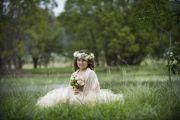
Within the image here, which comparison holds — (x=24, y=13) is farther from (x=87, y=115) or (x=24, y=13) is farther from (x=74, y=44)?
(x=87, y=115)

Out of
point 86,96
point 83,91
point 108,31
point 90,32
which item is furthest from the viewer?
point 90,32

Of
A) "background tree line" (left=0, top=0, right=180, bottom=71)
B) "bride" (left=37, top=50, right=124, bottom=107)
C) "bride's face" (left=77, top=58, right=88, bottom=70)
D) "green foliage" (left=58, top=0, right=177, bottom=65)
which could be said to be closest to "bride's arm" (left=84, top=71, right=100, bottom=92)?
"bride" (left=37, top=50, right=124, bottom=107)

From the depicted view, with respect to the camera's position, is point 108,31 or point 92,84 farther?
point 108,31

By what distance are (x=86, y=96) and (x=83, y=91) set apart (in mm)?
136

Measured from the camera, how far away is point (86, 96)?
21.8ft

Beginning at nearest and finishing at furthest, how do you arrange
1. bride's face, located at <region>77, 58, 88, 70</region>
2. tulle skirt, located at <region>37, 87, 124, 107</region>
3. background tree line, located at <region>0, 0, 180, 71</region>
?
tulle skirt, located at <region>37, 87, 124, 107</region> → bride's face, located at <region>77, 58, 88, 70</region> → background tree line, located at <region>0, 0, 180, 71</region>

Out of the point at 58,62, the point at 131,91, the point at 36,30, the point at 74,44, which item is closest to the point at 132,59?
the point at 74,44

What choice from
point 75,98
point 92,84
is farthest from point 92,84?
point 75,98

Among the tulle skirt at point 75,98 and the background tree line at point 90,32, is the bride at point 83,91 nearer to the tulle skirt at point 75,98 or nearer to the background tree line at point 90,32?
the tulle skirt at point 75,98

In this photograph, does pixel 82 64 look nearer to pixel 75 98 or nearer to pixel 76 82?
pixel 76 82

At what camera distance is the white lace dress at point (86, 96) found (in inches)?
259

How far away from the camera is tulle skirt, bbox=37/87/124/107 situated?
6.56 m

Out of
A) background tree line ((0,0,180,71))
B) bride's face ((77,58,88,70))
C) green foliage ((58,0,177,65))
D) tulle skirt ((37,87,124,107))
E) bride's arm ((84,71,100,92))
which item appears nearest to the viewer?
tulle skirt ((37,87,124,107))

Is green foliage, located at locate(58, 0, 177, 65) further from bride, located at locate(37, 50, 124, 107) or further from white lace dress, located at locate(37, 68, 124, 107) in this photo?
white lace dress, located at locate(37, 68, 124, 107)
